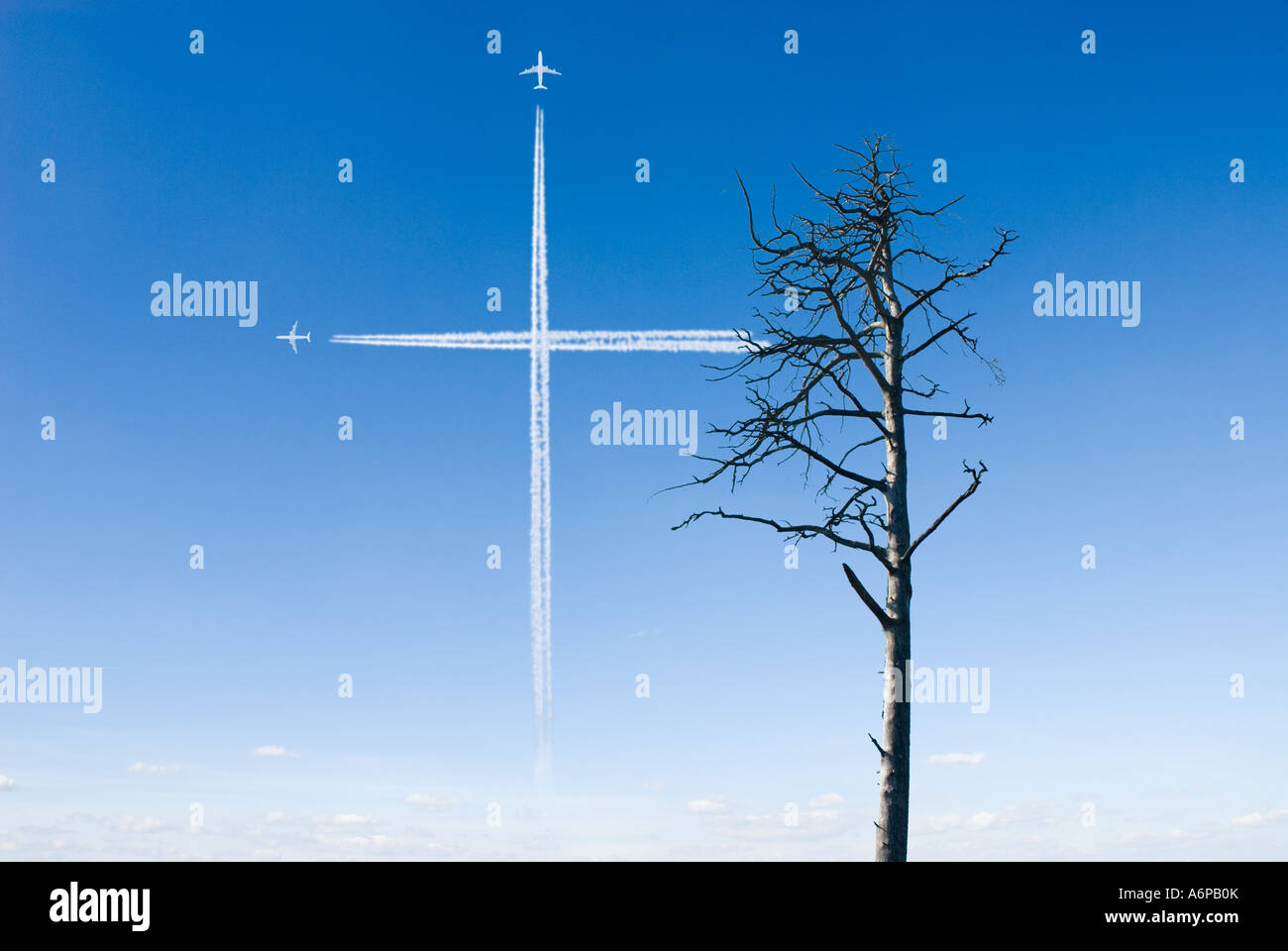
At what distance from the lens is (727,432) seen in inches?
590

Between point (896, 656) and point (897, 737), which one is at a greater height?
point (896, 656)

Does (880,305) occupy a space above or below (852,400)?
above
